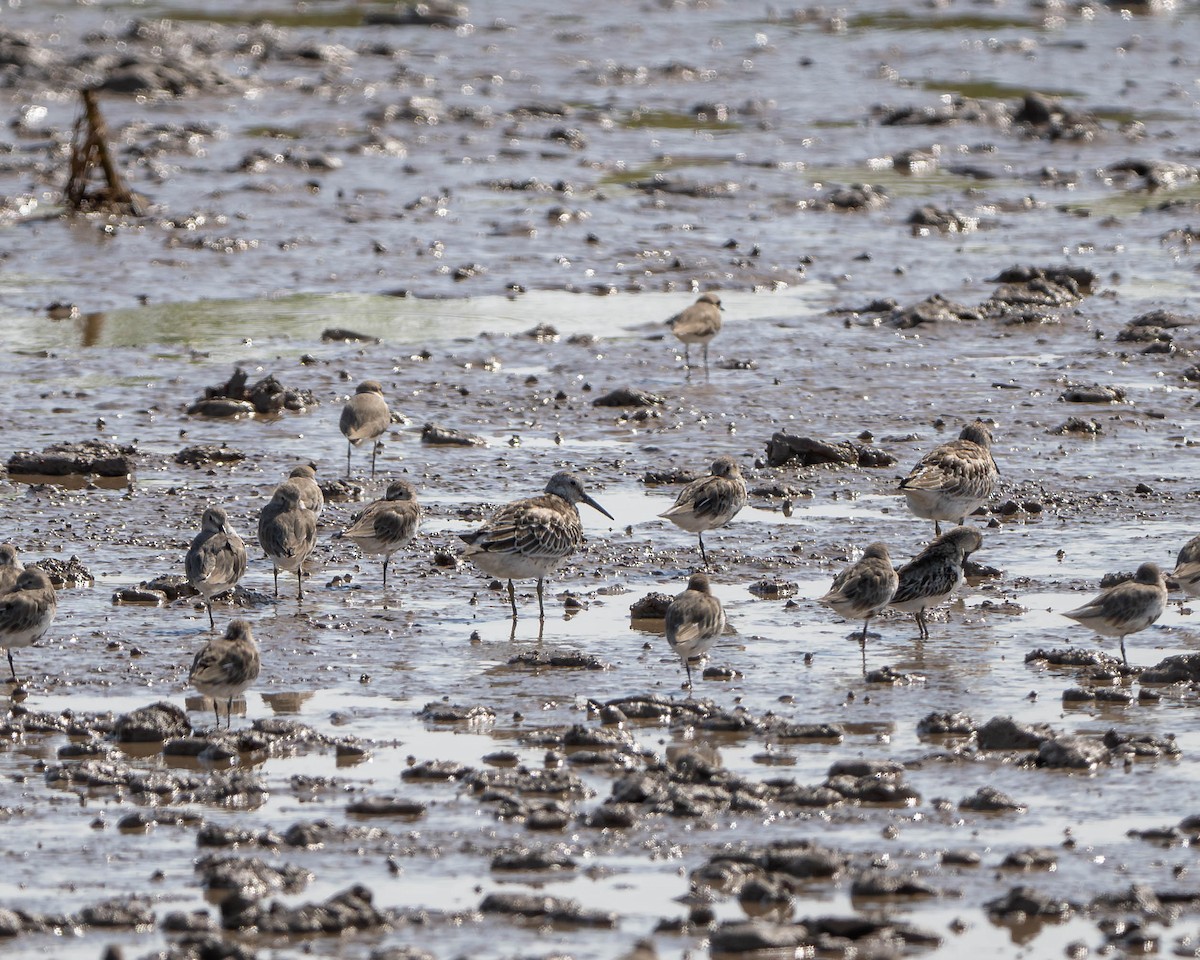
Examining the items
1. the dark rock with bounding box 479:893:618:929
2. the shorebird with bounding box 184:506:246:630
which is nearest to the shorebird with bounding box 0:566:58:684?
the shorebird with bounding box 184:506:246:630

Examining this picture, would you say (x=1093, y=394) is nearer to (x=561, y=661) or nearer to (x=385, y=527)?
(x=385, y=527)

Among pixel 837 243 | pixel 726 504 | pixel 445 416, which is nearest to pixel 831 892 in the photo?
pixel 726 504

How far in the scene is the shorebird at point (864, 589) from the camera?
1286 centimetres

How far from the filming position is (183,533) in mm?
15688

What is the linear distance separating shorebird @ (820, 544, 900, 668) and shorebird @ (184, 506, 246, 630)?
378cm

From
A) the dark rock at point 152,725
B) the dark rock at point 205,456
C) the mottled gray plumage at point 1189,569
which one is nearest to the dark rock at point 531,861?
the dark rock at point 152,725

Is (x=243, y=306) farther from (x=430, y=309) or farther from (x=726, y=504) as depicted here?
(x=726, y=504)

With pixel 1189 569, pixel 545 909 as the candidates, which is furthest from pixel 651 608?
pixel 545 909

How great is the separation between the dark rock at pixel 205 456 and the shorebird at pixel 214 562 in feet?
12.4

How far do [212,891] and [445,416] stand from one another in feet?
33.7

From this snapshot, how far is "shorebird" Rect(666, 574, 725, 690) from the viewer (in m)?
12.1

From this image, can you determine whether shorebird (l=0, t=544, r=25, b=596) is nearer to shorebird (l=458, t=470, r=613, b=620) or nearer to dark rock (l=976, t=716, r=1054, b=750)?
shorebird (l=458, t=470, r=613, b=620)

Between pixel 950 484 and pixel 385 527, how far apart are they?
4.05 metres

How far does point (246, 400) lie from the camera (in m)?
19.3
